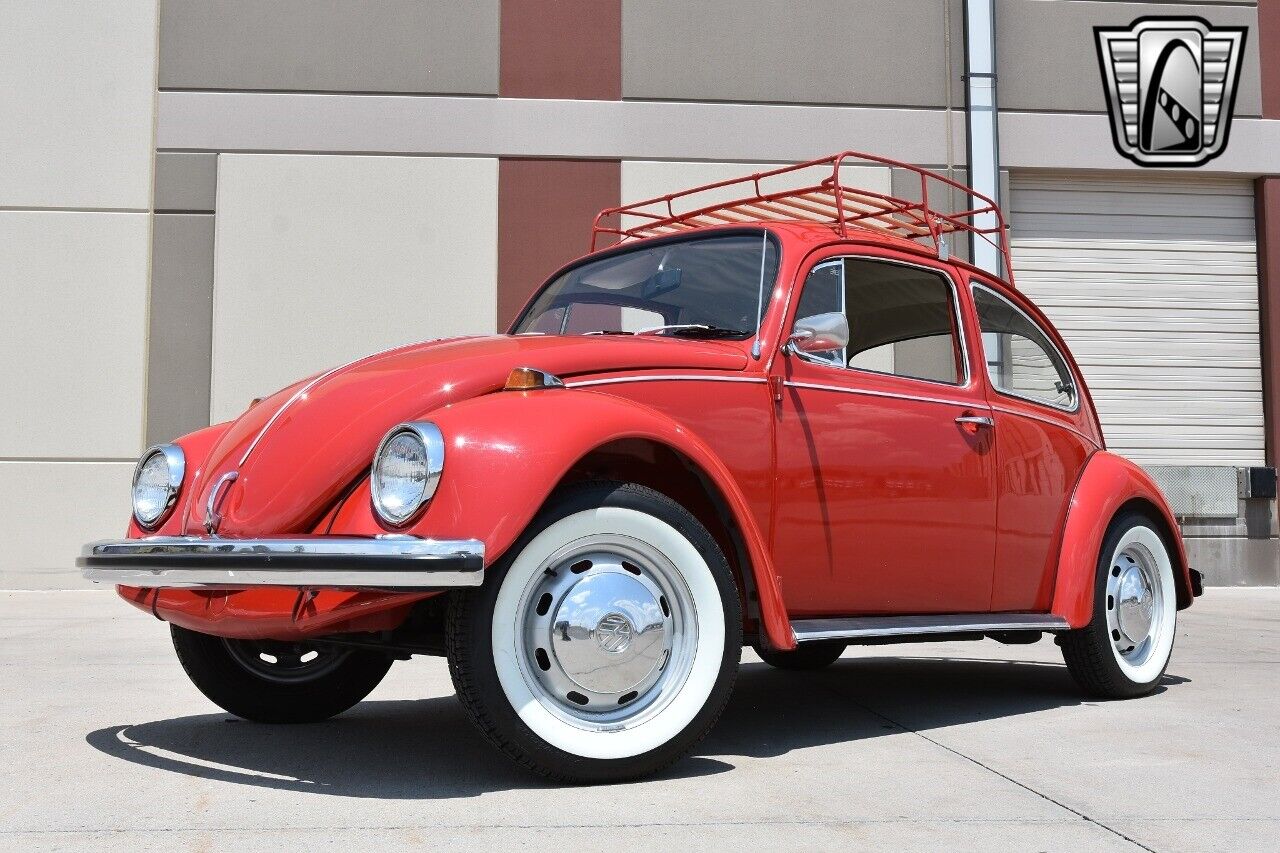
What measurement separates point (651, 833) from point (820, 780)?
0.77 metres

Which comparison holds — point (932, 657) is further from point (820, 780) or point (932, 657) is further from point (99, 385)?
point (99, 385)

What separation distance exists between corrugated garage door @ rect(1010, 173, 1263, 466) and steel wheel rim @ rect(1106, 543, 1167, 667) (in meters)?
7.42

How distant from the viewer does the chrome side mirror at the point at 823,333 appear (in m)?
3.78

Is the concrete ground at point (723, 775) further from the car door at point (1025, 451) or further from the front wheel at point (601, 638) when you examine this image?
the car door at point (1025, 451)

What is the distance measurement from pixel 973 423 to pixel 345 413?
235 cm

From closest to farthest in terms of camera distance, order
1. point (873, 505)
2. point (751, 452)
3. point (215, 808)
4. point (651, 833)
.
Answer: point (651, 833) < point (215, 808) < point (751, 452) < point (873, 505)

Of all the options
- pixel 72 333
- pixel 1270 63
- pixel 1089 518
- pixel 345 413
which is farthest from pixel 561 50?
pixel 345 413

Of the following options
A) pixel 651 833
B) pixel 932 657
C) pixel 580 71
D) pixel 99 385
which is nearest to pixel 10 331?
pixel 99 385

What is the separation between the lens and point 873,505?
13.2ft

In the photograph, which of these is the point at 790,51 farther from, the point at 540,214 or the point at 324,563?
the point at 324,563

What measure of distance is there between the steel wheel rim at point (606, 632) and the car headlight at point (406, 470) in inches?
14.3

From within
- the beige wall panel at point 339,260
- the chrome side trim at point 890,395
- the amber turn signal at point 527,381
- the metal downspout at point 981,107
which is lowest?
the amber turn signal at point 527,381

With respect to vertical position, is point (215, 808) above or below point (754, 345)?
below
